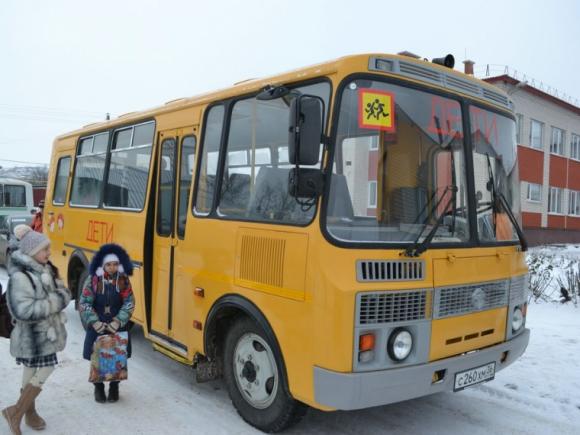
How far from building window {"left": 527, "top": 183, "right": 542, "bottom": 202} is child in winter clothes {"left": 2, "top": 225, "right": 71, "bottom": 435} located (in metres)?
25.6

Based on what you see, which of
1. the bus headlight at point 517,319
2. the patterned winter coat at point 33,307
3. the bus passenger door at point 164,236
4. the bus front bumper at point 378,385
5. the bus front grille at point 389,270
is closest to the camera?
the bus front bumper at point 378,385

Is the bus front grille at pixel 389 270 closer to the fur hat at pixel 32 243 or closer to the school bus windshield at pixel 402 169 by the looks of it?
the school bus windshield at pixel 402 169

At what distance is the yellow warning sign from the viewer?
373 cm

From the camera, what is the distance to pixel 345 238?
12.0ft

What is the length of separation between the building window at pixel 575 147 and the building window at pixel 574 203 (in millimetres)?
1985

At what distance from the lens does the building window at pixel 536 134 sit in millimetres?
25875

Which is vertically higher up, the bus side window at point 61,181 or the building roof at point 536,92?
the building roof at point 536,92

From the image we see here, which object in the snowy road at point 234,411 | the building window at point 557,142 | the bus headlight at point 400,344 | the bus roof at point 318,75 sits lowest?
the snowy road at point 234,411

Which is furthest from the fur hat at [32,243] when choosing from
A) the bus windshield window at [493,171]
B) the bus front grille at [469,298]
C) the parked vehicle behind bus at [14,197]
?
the parked vehicle behind bus at [14,197]

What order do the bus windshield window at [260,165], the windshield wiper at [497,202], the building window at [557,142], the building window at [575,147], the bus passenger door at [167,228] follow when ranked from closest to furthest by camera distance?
the bus windshield window at [260,165], the windshield wiper at [497,202], the bus passenger door at [167,228], the building window at [557,142], the building window at [575,147]

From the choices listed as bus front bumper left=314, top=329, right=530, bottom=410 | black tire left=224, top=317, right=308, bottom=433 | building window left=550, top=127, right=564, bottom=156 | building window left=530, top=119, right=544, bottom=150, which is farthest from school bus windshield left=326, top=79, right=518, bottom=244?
building window left=550, top=127, right=564, bottom=156

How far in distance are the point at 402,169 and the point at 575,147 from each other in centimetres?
3000

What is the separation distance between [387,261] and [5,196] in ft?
57.9

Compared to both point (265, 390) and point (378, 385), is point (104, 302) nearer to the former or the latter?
point (265, 390)
